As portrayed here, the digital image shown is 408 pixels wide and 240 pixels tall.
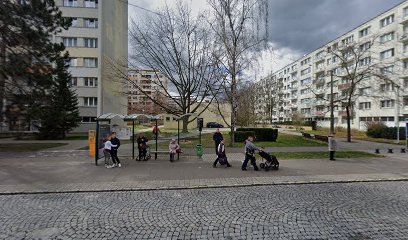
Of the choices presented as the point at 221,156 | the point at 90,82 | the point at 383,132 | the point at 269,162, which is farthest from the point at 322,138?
the point at 90,82

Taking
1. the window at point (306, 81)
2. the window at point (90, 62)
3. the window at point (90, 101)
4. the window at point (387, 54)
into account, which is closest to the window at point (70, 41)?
the window at point (90, 62)

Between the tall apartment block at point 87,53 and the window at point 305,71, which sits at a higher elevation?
the window at point 305,71

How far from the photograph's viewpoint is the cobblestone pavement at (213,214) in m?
4.10

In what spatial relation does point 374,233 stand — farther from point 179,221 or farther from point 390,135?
point 390,135

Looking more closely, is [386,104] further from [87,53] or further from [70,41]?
[70,41]

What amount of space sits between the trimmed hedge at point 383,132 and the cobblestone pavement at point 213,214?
76.6ft

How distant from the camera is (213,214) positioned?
4977 mm

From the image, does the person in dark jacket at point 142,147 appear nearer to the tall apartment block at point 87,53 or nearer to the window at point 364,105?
the tall apartment block at point 87,53

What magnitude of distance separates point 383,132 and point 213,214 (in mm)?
28711

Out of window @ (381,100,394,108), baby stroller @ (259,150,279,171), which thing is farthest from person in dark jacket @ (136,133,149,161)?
window @ (381,100,394,108)

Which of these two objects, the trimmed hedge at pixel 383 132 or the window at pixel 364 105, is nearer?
the trimmed hedge at pixel 383 132

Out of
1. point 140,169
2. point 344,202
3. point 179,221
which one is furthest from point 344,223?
point 140,169

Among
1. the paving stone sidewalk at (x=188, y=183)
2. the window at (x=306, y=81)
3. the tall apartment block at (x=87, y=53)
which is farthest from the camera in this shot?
the window at (x=306, y=81)

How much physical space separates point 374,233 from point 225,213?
270 centimetres
